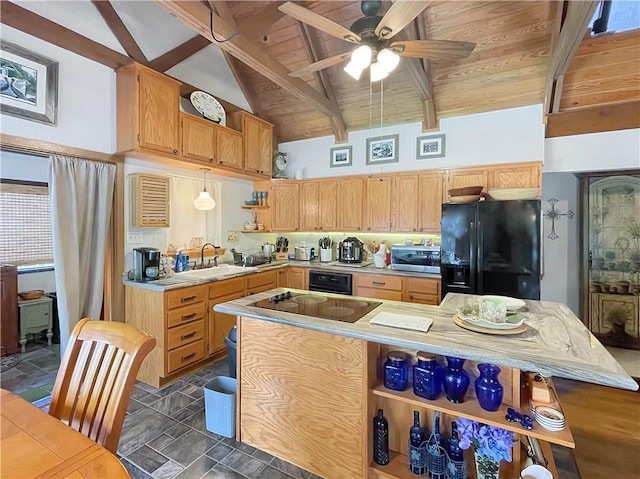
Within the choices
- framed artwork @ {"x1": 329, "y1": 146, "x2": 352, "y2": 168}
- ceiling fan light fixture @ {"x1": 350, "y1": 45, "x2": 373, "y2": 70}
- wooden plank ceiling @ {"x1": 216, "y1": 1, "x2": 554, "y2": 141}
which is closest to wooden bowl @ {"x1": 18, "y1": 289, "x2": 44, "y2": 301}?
wooden plank ceiling @ {"x1": 216, "y1": 1, "x2": 554, "y2": 141}

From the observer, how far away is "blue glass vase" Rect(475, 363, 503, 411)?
1.37 m

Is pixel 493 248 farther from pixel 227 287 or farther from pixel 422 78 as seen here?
pixel 227 287

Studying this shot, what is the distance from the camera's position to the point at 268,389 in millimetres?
1871

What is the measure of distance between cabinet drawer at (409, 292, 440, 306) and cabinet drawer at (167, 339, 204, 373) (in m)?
2.34

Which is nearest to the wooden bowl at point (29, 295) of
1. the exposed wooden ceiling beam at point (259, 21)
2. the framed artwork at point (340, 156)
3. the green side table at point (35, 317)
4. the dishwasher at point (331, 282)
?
the green side table at point (35, 317)

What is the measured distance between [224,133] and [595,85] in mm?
4221

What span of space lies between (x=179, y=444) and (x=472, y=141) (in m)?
4.20

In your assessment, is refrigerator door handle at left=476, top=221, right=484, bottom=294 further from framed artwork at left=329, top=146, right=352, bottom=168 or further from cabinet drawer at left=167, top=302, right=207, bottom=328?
cabinet drawer at left=167, top=302, right=207, bottom=328

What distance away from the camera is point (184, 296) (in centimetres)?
294

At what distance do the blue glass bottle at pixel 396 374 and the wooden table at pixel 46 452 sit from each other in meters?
1.16

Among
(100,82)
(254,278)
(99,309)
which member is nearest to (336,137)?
(254,278)

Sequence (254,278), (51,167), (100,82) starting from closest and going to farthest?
(51,167), (100,82), (254,278)

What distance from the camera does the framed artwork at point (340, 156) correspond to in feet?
14.9

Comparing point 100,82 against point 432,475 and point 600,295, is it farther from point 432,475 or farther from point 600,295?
point 600,295
